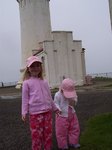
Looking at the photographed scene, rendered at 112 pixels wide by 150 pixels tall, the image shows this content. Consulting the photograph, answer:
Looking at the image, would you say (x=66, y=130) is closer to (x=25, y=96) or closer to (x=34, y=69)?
(x=25, y=96)

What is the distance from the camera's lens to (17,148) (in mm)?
6816

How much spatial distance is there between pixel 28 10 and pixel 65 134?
90.1ft

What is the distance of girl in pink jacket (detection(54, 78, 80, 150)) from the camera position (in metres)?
6.70

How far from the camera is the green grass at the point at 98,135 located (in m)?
6.51

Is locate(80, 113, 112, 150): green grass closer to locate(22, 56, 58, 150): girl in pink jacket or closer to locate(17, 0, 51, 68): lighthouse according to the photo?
locate(22, 56, 58, 150): girl in pink jacket

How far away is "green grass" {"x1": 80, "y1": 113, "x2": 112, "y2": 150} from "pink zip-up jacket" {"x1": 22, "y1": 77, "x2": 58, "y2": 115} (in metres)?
1.00

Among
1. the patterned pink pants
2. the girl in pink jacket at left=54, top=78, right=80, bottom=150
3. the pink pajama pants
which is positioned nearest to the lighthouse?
the girl in pink jacket at left=54, top=78, right=80, bottom=150

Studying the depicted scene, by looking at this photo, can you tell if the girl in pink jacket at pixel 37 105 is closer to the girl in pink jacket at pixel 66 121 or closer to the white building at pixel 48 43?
the girl in pink jacket at pixel 66 121

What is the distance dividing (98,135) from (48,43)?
25.3 metres

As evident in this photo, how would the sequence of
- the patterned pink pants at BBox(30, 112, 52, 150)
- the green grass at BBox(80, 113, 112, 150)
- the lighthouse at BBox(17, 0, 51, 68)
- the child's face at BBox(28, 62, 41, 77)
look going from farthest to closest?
the lighthouse at BBox(17, 0, 51, 68) < the green grass at BBox(80, 113, 112, 150) < the child's face at BBox(28, 62, 41, 77) < the patterned pink pants at BBox(30, 112, 52, 150)

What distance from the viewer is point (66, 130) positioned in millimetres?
6785

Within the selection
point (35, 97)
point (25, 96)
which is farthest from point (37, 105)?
point (25, 96)

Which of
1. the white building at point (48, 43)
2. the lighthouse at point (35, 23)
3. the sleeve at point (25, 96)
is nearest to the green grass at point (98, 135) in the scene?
the sleeve at point (25, 96)

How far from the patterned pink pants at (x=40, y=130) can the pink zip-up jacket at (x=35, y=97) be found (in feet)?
0.30
